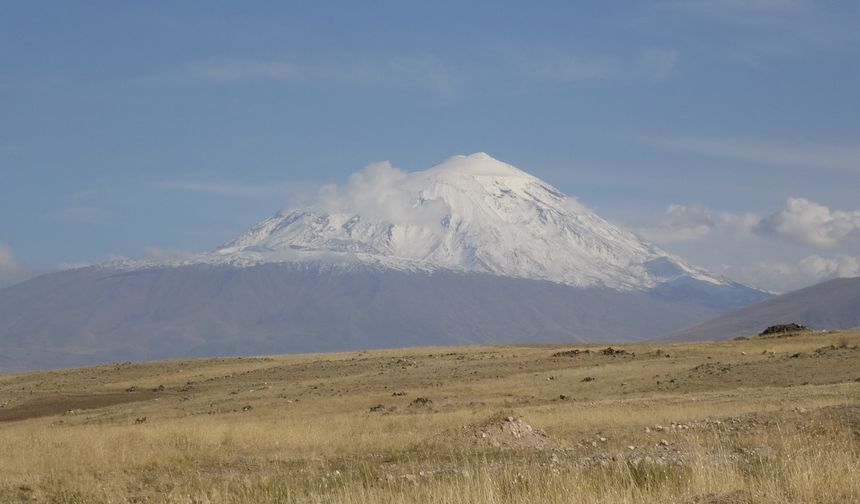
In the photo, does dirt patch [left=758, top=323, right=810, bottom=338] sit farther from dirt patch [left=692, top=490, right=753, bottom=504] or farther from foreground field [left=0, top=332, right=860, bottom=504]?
dirt patch [left=692, top=490, right=753, bottom=504]

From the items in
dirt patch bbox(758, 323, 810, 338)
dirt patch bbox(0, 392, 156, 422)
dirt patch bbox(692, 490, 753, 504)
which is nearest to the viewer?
dirt patch bbox(692, 490, 753, 504)

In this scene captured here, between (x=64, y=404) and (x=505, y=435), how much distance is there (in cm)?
3395

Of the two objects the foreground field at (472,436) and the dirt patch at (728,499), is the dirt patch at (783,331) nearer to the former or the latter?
the foreground field at (472,436)

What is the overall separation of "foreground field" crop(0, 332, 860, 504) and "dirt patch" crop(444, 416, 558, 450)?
2.6 inches

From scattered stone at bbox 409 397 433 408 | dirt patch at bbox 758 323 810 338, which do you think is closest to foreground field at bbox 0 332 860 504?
scattered stone at bbox 409 397 433 408

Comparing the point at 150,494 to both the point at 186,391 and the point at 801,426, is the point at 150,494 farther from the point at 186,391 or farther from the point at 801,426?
the point at 186,391

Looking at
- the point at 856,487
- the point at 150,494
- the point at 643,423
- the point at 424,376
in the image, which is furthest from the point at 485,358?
the point at 856,487

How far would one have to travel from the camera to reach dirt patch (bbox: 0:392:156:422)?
46.5m

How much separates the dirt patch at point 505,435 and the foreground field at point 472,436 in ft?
0.21

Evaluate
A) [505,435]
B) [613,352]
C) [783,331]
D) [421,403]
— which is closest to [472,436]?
[505,435]

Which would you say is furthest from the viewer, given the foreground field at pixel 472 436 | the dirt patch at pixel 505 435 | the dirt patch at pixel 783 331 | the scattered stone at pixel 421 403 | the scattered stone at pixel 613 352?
the dirt patch at pixel 783 331

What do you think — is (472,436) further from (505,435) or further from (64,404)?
(64,404)

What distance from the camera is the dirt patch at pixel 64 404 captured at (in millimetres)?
46550

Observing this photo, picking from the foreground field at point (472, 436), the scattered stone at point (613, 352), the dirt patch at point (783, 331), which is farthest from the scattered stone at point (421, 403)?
the dirt patch at point (783, 331)
